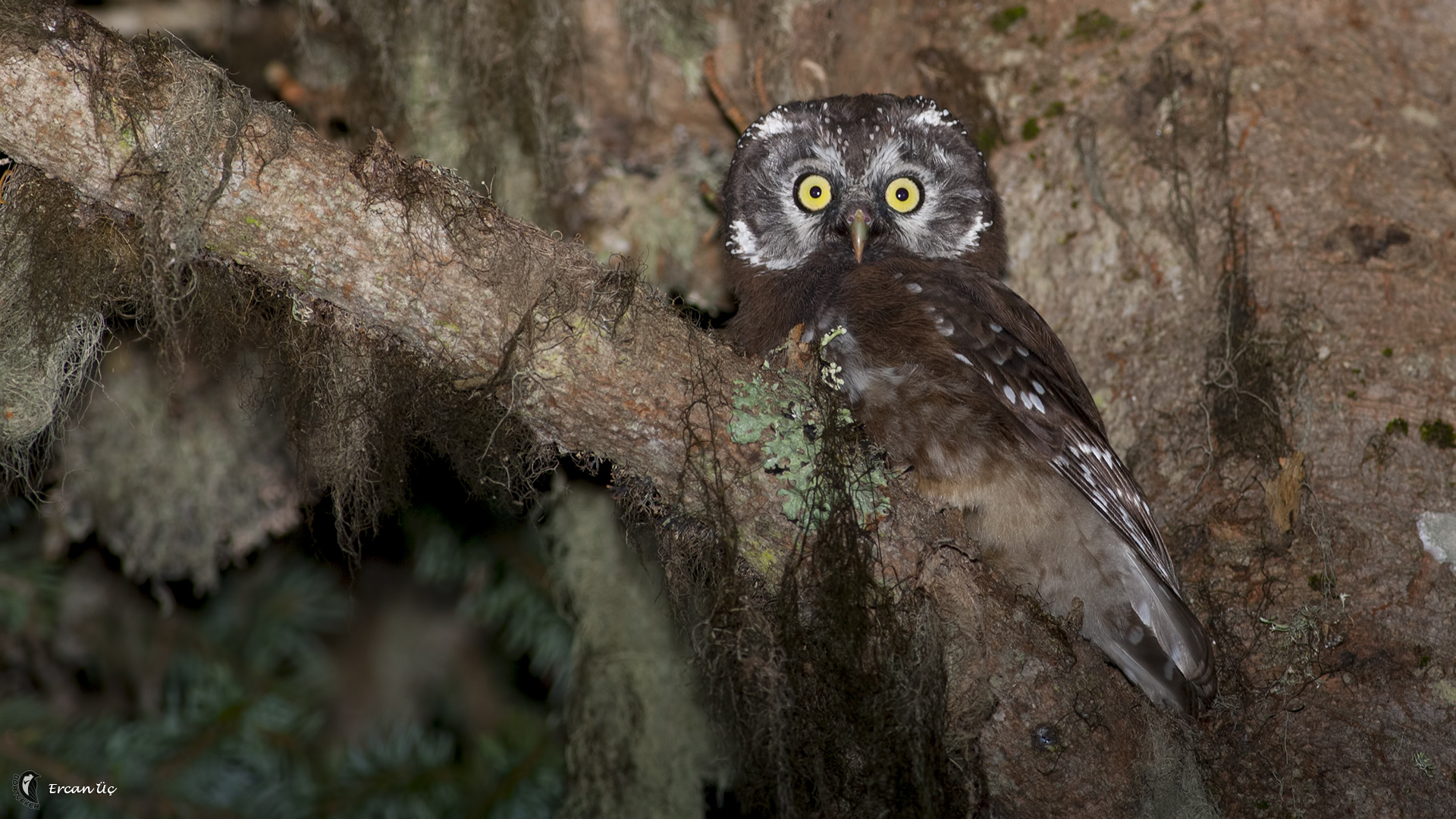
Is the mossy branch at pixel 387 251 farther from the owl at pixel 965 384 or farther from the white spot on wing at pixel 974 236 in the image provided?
the white spot on wing at pixel 974 236

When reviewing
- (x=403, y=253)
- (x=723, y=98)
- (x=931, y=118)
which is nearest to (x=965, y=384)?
(x=931, y=118)

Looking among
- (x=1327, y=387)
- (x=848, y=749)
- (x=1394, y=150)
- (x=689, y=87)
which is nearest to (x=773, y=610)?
(x=848, y=749)

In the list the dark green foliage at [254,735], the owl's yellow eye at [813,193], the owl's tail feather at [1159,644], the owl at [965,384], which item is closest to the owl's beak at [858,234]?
the owl at [965,384]

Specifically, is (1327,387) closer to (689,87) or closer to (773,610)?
(773,610)

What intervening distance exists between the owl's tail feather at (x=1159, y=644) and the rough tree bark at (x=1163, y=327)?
0.27 ft

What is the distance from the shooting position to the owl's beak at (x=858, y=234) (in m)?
3.49

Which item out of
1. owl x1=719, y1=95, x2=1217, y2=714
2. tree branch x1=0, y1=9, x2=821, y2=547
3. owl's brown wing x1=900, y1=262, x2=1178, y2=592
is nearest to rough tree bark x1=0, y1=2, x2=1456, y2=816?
tree branch x1=0, y1=9, x2=821, y2=547

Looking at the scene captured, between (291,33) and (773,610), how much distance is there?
12.3 ft

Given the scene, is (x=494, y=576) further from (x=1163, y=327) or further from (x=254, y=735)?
(x=1163, y=327)

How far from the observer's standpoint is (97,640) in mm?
4293

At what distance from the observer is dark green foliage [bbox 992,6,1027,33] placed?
4.14m

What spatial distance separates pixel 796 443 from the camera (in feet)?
8.47

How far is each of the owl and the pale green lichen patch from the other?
260 millimetres

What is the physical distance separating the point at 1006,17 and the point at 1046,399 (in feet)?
6.19
